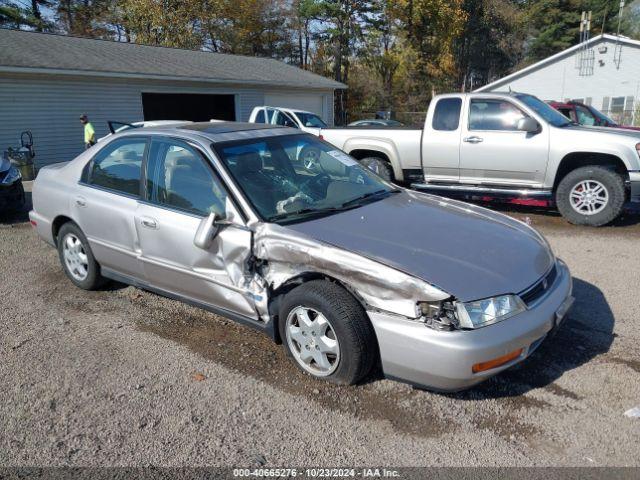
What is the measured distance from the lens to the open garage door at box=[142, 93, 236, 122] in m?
20.2

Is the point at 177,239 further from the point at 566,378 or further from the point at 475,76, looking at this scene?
the point at 475,76

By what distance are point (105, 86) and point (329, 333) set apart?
50.7 feet

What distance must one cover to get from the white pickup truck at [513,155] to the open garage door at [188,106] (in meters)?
13.0

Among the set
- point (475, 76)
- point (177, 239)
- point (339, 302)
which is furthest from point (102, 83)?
point (475, 76)

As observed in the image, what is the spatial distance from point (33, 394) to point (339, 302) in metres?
2.09

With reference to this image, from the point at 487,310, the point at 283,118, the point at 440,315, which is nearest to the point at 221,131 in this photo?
the point at 440,315

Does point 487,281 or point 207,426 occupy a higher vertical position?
point 487,281

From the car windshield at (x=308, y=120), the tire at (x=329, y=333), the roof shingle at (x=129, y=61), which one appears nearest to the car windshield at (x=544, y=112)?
the tire at (x=329, y=333)

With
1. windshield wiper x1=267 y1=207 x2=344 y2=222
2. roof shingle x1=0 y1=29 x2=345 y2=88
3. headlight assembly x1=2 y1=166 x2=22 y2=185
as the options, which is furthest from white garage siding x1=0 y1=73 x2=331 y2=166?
windshield wiper x1=267 y1=207 x2=344 y2=222

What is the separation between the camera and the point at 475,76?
173ft

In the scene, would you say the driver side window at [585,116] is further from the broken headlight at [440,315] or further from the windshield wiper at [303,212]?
the broken headlight at [440,315]

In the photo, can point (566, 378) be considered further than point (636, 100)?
No

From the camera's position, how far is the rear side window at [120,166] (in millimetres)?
4301

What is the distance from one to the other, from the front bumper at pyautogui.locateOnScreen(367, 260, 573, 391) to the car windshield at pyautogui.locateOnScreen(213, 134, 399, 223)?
111cm
